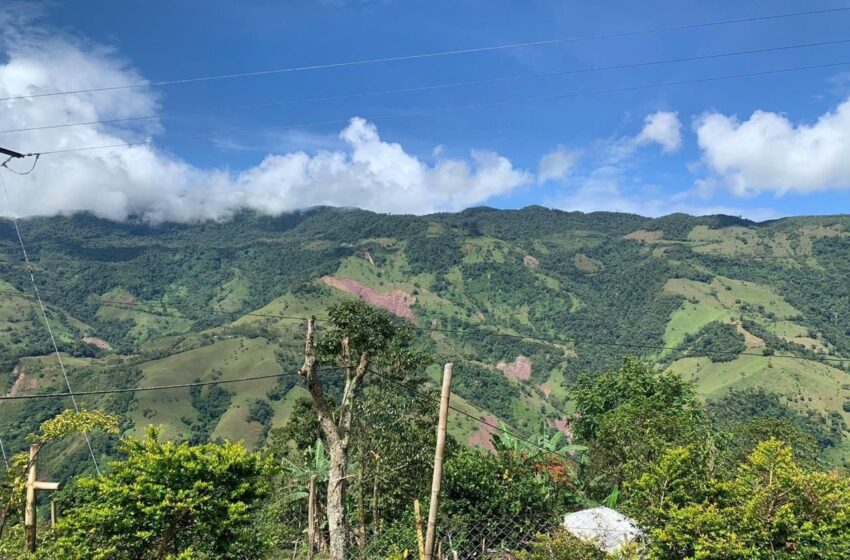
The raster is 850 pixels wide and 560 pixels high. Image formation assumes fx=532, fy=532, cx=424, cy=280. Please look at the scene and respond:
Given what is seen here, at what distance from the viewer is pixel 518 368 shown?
19150cm

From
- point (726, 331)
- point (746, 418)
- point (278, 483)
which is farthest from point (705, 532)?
point (726, 331)

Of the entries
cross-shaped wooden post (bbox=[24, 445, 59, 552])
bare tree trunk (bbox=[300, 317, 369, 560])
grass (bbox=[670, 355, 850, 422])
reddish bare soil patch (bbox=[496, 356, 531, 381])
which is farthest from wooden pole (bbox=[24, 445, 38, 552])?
reddish bare soil patch (bbox=[496, 356, 531, 381])

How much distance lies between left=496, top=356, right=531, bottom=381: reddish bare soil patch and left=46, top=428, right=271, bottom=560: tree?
18022 cm

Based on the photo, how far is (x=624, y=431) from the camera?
22594mm

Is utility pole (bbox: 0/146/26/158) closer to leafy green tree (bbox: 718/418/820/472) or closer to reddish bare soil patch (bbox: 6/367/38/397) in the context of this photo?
leafy green tree (bbox: 718/418/820/472)

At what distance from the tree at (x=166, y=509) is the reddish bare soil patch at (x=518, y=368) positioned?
18022cm

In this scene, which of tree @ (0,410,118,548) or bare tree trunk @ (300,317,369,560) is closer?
bare tree trunk @ (300,317,369,560)

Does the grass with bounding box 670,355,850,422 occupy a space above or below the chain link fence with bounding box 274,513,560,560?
below

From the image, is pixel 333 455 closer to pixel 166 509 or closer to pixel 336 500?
pixel 336 500

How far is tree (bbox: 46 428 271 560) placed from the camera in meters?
9.28

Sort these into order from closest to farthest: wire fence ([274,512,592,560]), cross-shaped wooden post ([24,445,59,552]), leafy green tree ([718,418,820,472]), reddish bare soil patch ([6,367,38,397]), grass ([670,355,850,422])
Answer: cross-shaped wooden post ([24,445,59,552]), wire fence ([274,512,592,560]), leafy green tree ([718,418,820,472]), grass ([670,355,850,422]), reddish bare soil patch ([6,367,38,397])

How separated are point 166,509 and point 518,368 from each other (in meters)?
188

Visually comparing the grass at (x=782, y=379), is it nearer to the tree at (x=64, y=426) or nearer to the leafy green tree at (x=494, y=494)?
the leafy green tree at (x=494, y=494)

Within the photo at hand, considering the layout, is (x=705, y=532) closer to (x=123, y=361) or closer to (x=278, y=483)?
(x=278, y=483)
